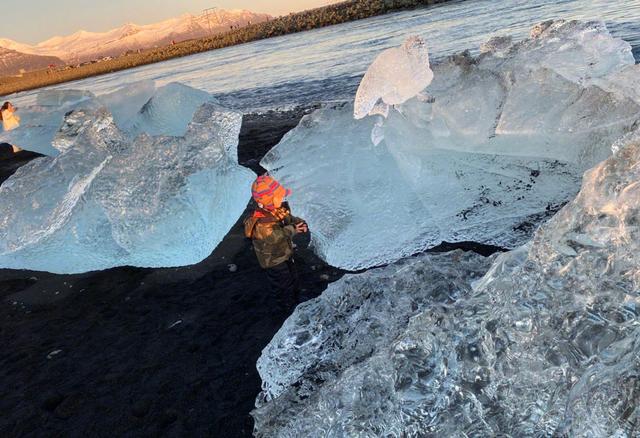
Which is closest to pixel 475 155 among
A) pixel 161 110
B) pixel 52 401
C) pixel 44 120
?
pixel 52 401

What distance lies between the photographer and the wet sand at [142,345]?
3.36m

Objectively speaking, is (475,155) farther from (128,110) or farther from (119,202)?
(128,110)

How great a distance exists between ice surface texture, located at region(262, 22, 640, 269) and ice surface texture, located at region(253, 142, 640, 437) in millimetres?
1775

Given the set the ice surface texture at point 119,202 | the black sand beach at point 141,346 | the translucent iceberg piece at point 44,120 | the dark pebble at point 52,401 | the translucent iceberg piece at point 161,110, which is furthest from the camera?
the translucent iceberg piece at point 44,120

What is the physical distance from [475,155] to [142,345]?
3236mm

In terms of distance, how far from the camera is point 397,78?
163 inches

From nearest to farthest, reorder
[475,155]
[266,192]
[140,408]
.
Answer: [140,408] < [266,192] < [475,155]

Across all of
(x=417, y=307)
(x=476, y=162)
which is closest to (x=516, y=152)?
(x=476, y=162)

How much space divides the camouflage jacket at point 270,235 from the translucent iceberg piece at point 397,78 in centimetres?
110

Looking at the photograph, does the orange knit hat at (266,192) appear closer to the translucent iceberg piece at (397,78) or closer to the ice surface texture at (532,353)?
the translucent iceberg piece at (397,78)

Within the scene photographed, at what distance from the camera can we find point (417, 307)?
3.37 meters

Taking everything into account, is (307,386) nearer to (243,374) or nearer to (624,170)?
(243,374)

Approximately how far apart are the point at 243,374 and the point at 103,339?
163 centimetres

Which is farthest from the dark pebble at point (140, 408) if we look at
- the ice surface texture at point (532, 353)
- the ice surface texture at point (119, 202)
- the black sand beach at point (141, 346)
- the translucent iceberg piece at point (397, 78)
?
the translucent iceberg piece at point (397, 78)
